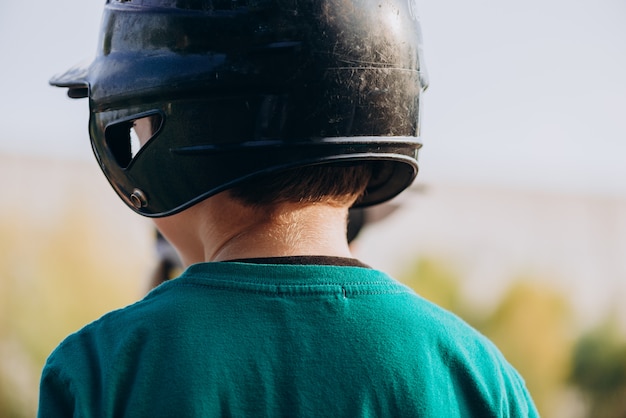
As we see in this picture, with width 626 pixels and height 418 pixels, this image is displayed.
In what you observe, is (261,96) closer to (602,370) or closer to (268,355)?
(268,355)

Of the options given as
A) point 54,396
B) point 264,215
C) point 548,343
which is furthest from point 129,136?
point 548,343

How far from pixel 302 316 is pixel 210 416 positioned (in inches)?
11.5

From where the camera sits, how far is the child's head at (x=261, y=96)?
225cm

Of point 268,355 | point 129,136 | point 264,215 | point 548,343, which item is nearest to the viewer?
point 268,355

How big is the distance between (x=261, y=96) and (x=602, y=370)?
1537 cm

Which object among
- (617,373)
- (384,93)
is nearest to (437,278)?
(617,373)

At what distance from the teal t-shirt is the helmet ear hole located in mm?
499

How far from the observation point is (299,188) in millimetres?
2232

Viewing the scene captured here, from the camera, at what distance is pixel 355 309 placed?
2.01 meters

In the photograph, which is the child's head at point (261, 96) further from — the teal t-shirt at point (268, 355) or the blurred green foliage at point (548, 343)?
the blurred green foliage at point (548, 343)

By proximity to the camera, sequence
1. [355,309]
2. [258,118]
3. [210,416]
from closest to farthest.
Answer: [210,416] → [355,309] → [258,118]

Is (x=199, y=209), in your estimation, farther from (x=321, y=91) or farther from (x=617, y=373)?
(x=617, y=373)

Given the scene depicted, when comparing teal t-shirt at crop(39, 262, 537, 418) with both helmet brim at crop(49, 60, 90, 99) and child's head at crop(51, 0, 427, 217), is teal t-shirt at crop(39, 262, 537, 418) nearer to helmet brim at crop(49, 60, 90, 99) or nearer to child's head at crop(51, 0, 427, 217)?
child's head at crop(51, 0, 427, 217)

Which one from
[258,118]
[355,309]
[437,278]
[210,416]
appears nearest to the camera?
[210,416]
